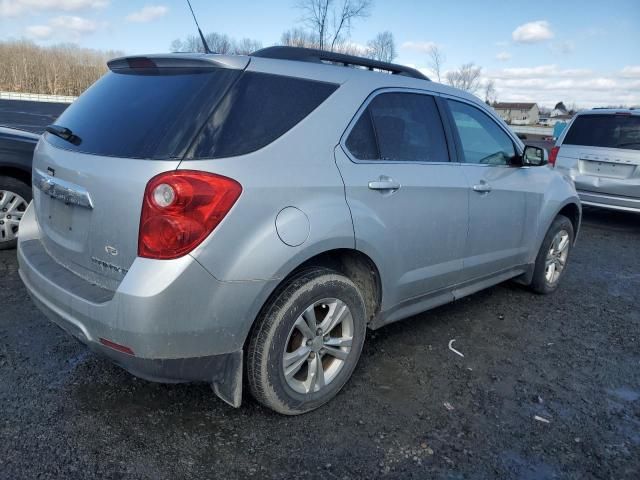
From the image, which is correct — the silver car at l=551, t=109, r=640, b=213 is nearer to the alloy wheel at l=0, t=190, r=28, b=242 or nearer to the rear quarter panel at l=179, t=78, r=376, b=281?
the rear quarter panel at l=179, t=78, r=376, b=281

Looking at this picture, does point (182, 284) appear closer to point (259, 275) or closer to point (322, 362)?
point (259, 275)

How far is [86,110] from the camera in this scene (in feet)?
9.18

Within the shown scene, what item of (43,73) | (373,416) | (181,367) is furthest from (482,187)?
(43,73)

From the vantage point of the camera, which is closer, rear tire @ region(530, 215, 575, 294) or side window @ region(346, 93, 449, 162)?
side window @ region(346, 93, 449, 162)

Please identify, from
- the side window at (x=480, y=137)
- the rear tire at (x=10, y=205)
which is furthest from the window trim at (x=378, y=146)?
the rear tire at (x=10, y=205)

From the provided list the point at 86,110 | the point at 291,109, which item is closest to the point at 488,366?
the point at 291,109

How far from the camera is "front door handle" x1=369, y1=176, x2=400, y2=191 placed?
283cm

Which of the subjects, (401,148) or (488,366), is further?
(488,366)

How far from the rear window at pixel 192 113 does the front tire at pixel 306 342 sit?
29.2 inches

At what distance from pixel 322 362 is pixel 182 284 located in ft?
3.45

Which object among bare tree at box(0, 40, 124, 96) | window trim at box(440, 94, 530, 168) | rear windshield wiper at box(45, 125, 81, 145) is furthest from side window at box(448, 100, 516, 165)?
bare tree at box(0, 40, 124, 96)

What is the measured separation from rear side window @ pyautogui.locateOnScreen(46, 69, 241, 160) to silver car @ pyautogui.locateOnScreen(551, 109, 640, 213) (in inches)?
251

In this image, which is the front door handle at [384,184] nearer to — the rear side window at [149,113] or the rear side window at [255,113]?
the rear side window at [255,113]

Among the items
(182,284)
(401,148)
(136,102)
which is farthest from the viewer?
(401,148)
